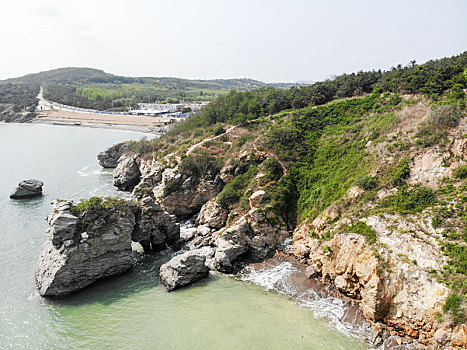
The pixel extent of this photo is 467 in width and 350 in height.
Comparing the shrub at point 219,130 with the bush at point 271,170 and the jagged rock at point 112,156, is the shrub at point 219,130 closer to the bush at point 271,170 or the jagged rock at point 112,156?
the bush at point 271,170

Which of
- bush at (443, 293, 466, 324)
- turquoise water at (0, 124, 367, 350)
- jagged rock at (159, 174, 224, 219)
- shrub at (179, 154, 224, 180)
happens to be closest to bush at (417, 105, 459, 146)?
bush at (443, 293, 466, 324)

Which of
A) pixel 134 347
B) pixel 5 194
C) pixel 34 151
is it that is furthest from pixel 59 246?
A: pixel 34 151

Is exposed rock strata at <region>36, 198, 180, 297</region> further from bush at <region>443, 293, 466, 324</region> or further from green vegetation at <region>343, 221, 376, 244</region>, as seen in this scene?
bush at <region>443, 293, 466, 324</region>

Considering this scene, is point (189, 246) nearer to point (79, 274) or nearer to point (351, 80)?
point (79, 274)

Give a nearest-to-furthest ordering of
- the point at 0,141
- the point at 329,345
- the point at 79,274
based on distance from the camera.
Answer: the point at 329,345 → the point at 79,274 → the point at 0,141

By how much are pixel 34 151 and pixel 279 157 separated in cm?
7422

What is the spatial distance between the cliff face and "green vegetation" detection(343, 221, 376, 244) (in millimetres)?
97

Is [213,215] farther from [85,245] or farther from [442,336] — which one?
[442,336]

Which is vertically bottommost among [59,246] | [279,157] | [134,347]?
[134,347]

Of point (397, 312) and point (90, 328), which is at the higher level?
point (397, 312)

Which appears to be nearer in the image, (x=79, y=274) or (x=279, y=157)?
→ (x=79, y=274)

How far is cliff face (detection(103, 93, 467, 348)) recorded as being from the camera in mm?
20750

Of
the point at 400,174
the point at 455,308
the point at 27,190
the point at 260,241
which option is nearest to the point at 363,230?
the point at 400,174

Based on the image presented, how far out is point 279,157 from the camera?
39719 mm
